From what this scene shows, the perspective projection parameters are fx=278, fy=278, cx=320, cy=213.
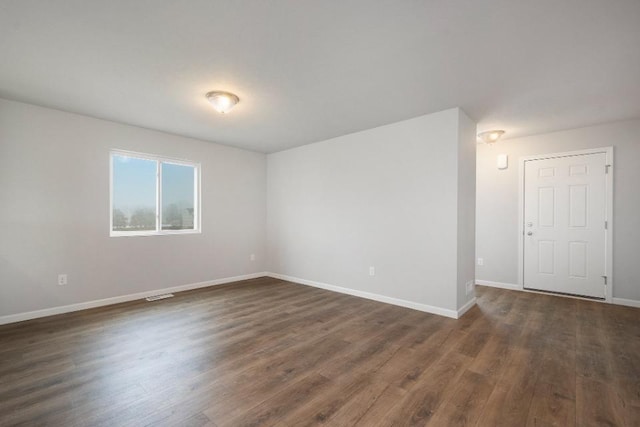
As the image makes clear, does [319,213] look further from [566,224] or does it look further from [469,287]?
[566,224]

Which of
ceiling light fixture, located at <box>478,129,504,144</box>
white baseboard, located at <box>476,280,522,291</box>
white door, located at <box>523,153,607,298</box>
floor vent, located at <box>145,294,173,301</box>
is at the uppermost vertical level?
ceiling light fixture, located at <box>478,129,504,144</box>

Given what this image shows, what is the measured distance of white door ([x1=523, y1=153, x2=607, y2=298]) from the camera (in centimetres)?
397

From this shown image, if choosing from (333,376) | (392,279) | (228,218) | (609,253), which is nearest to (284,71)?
(333,376)

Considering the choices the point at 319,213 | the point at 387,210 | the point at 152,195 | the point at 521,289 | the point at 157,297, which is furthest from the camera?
the point at 319,213

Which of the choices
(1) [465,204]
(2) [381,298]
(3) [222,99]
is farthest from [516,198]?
(3) [222,99]

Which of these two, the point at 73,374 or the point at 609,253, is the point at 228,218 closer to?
the point at 73,374

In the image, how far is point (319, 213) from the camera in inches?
193

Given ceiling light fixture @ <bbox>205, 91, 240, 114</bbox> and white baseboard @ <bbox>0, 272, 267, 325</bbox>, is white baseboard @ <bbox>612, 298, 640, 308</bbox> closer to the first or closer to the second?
ceiling light fixture @ <bbox>205, 91, 240, 114</bbox>

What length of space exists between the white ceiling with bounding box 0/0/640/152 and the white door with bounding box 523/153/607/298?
0.90m

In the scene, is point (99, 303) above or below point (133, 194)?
below

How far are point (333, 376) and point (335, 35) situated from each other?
256cm

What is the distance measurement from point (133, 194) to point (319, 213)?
2.90 meters

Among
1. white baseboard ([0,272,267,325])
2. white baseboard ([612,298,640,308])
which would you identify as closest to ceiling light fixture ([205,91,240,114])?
white baseboard ([0,272,267,325])

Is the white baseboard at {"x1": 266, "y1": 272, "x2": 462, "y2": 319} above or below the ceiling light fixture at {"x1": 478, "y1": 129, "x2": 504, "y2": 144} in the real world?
below
